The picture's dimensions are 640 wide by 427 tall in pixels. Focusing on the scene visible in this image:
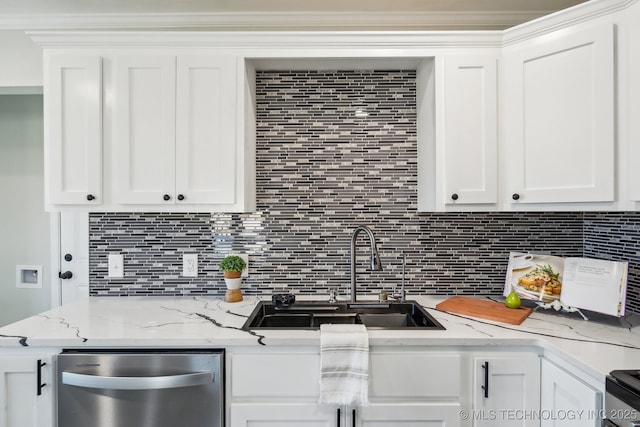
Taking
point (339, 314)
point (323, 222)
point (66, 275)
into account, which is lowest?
point (339, 314)

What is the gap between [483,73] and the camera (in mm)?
1667

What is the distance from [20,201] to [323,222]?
229 cm

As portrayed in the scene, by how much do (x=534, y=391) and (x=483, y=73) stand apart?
1404 millimetres

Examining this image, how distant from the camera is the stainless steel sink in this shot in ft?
5.79

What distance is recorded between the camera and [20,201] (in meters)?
2.54

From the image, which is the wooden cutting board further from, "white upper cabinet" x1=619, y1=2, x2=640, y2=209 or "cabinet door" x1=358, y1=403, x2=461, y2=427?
"white upper cabinet" x1=619, y1=2, x2=640, y2=209

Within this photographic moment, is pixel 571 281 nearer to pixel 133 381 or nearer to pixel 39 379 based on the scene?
pixel 133 381

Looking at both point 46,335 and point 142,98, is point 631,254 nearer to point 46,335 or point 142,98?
point 142,98

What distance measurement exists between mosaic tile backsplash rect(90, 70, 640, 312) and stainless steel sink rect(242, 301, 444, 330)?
0.17m

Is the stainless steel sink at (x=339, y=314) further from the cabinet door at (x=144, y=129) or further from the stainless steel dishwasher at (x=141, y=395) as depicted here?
the cabinet door at (x=144, y=129)

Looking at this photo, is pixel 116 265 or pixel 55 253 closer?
pixel 116 265

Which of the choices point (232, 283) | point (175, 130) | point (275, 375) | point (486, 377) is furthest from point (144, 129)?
point (486, 377)

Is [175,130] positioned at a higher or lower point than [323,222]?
higher

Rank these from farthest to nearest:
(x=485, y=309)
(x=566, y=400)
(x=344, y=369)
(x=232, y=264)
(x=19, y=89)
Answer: (x=19, y=89) → (x=232, y=264) → (x=485, y=309) → (x=344, y=369) → (x=566, y=400)
